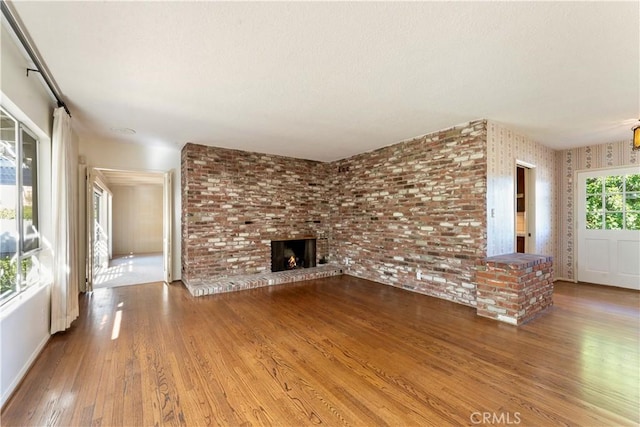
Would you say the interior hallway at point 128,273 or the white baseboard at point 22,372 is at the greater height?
the white baseboard at point 22,372

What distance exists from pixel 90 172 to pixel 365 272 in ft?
17.5

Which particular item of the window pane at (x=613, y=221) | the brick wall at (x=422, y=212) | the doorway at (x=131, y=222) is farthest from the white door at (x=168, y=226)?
the window pane at (x=613, y=221)

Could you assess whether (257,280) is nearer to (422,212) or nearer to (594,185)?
(422,212)

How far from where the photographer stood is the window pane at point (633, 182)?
181 inches

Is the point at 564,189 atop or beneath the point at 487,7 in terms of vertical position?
beneath

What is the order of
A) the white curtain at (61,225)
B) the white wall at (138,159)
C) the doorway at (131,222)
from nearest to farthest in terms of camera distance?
the white curtain at (61,225) < the white wall at (138,159) < the doorway at (131,222)

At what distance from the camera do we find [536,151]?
477 centimetres

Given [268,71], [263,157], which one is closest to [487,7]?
[268,71]

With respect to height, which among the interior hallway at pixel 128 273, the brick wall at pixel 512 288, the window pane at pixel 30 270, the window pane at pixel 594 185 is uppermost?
the window pane at pixel 594 185

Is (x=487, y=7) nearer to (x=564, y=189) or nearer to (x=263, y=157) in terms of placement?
(x=263, y=157)

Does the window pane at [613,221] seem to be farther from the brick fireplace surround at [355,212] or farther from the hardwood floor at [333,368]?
the brick fireplace surround at [355,212]

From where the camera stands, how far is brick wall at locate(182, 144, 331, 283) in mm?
4820

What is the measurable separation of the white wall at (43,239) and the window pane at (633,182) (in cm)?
814

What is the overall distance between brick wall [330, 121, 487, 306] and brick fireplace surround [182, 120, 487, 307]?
0.05 ft
